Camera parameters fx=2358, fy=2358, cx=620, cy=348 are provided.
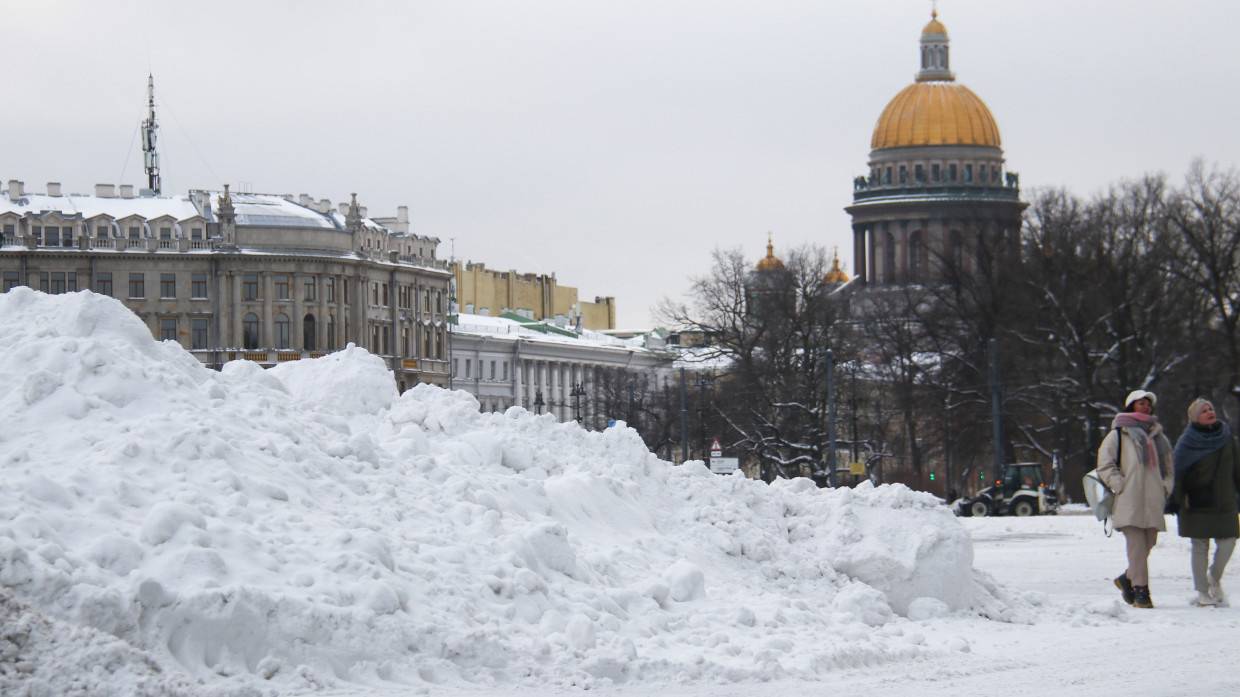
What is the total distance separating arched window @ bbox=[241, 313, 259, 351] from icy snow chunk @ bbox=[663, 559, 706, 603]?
9665 cm

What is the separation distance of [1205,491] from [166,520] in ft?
25.4

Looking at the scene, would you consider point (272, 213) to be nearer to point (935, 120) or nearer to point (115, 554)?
point (935, 120)

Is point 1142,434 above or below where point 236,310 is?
below

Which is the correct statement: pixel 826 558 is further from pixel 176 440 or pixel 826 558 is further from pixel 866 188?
pixel 866 188

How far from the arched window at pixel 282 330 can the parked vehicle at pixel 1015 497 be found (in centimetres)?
6102

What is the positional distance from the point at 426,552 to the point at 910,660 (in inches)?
116

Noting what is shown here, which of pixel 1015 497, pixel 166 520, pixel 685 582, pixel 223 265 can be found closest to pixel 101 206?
pixel 223 265

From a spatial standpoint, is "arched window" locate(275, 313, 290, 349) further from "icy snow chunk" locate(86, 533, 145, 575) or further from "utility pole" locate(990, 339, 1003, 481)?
"icy snow chunk" locate(86, 533, 145, 575)

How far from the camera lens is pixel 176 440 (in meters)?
14.2

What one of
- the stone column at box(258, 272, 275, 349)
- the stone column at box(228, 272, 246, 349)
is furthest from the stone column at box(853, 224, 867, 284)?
the stone column at box(228, 272, 246, 349)

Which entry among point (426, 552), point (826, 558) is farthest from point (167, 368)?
point (826, 558)

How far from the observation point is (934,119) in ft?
468

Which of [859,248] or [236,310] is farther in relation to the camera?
[859,248]

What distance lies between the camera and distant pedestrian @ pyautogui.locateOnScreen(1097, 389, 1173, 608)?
16.6 meters
